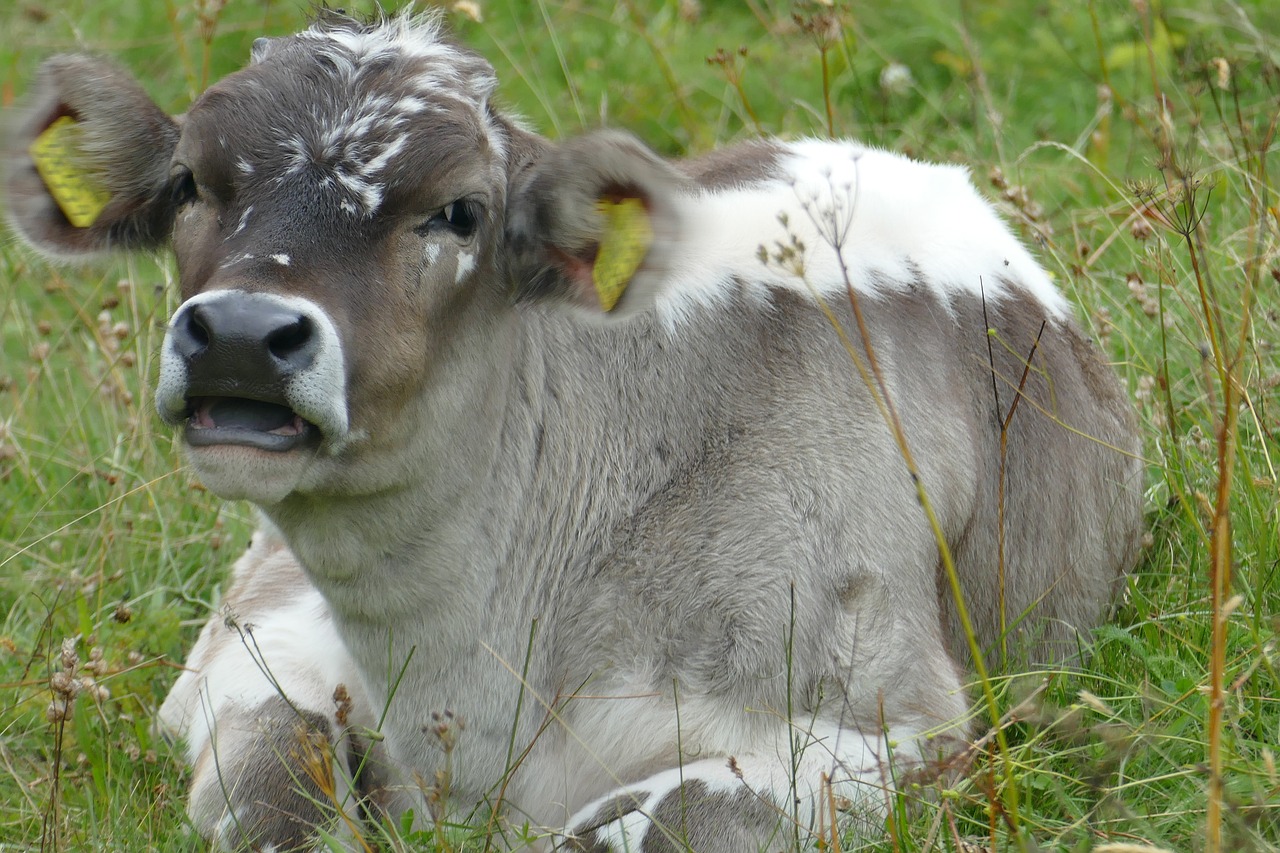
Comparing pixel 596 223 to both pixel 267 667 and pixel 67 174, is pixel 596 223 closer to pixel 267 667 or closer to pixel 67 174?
pixel 67 174

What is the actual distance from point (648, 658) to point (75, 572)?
2.34 meters

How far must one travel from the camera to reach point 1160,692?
14.1 feet

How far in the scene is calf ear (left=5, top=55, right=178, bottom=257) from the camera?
4238 millimetres

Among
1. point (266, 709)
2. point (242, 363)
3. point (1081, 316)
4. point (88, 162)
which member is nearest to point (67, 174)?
point (88, 162)

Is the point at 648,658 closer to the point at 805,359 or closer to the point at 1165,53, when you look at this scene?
the point at 805,359

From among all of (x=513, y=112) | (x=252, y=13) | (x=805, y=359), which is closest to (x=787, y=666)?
(x=805, y=359)

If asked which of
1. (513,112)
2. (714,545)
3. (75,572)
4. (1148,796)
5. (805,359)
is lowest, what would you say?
(75,572)

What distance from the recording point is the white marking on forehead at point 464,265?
13.0 feet

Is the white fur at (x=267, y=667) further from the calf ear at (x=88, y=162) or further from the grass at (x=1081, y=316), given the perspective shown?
the calf ear at (x=88, y=162)

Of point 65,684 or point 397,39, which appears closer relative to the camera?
point 65,684

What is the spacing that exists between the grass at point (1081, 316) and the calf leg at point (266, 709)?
0.14 m

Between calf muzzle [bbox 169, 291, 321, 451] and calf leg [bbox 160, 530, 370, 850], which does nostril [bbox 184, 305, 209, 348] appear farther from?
calf leg [bbox 160, 530, 370, 850]

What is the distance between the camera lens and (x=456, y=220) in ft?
13.0

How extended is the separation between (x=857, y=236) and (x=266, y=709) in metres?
2.14
